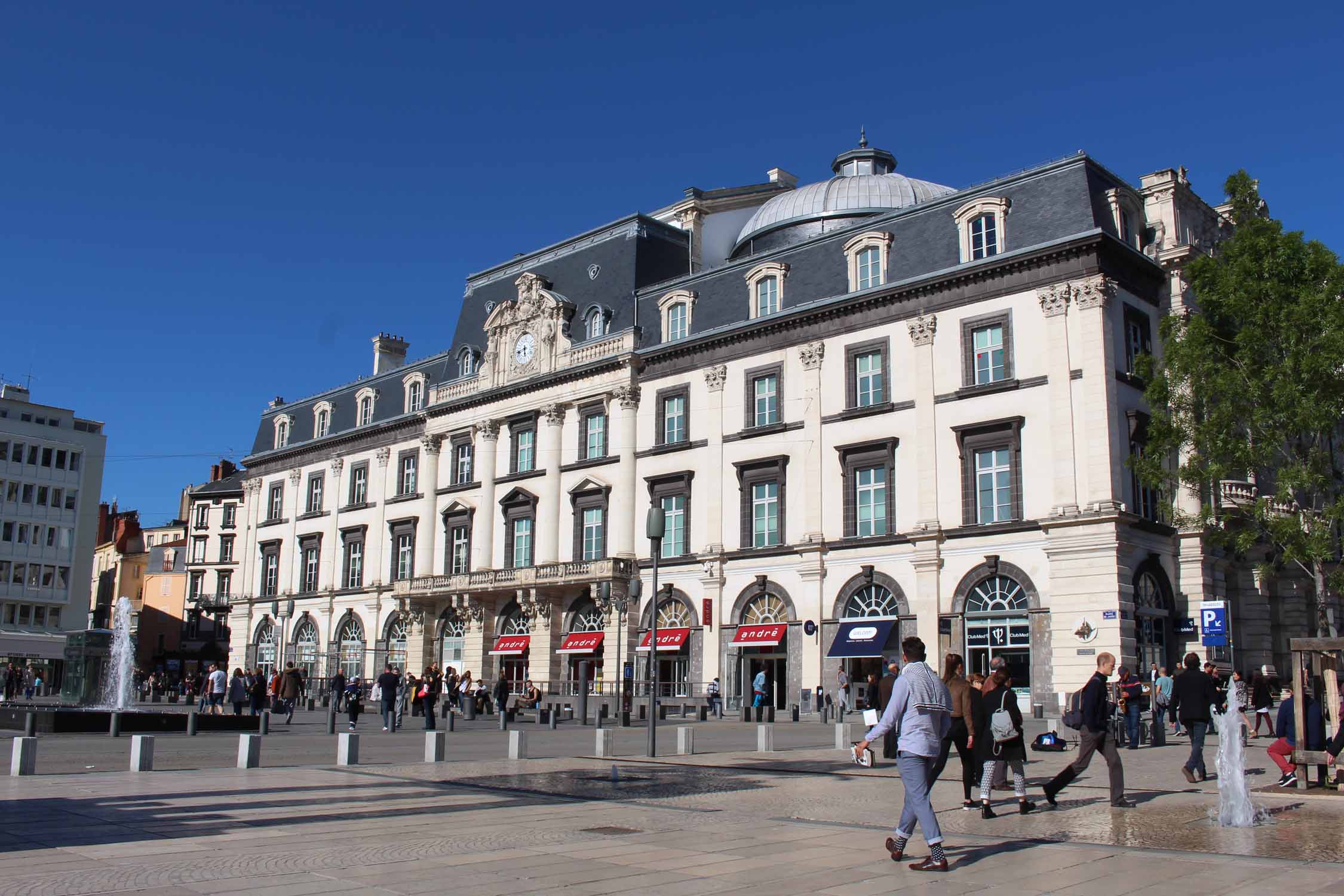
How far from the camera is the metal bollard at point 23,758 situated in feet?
54.5

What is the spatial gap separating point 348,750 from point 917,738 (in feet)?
Answer: 39.1

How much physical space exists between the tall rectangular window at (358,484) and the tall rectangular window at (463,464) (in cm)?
800

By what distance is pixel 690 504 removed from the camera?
4569 centimetres

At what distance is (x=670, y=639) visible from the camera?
4541 cm

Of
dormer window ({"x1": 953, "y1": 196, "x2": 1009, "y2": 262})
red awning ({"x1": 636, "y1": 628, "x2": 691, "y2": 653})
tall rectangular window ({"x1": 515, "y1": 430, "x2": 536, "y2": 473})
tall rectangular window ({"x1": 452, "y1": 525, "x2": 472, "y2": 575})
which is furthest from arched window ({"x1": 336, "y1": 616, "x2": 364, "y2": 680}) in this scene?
dormer window ({"x1": 953, "y1": 196, "x2": 1009, "y2": 262})

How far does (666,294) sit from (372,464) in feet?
72.3

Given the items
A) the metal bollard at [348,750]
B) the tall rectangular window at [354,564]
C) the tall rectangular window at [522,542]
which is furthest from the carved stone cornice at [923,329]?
the tall rectangular window at [354,564]

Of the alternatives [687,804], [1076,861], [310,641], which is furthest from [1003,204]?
[310,641]

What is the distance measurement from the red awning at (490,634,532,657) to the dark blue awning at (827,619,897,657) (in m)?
15.8

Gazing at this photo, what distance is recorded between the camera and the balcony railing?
152 feet

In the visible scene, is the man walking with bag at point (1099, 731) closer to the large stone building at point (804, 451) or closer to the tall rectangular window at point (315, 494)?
the large stone building at point (804, 451)

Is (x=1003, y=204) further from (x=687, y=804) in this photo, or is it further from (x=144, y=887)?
(x=144, y=887)

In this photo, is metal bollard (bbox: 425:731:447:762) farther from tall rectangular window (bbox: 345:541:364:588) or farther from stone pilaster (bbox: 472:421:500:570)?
tall rectangular window (bbox: 345:541:364:588)

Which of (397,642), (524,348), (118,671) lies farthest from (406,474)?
(118,671)
